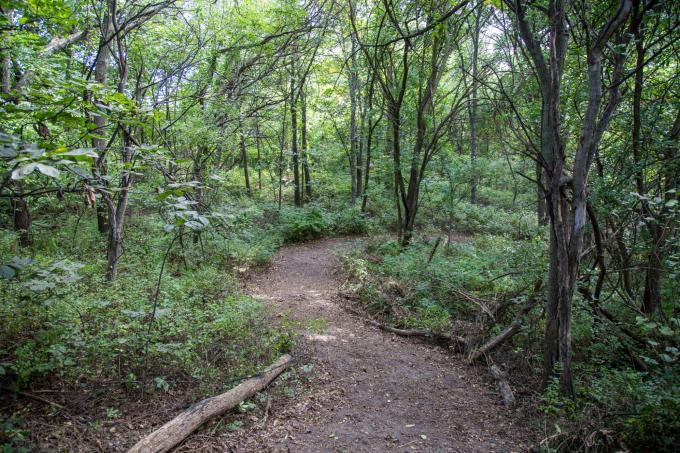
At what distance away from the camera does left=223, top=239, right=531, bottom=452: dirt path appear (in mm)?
3705

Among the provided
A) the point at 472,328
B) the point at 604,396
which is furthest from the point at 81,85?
the point at 472,328

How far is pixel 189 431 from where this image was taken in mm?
3402

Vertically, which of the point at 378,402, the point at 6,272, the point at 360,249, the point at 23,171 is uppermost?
the point at 23,171

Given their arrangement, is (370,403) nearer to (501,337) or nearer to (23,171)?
(501,337)

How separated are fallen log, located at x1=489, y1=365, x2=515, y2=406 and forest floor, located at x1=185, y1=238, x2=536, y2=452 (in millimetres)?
97

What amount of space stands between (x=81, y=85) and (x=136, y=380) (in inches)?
117

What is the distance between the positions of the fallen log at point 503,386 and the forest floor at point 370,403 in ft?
0.32

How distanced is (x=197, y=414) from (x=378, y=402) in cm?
214

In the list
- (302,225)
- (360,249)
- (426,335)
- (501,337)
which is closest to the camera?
(501,337)

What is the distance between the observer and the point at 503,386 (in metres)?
4.70

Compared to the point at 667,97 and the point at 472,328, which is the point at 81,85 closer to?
the point at 472,328

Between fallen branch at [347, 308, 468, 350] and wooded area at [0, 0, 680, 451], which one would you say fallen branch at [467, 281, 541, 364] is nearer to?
wooded area at [0, 0, 680, 451]

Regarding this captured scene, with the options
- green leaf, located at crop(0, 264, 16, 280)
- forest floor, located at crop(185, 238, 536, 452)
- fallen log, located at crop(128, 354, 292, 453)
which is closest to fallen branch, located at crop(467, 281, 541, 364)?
forest floor, located at crop(185, 238, 536, 452)

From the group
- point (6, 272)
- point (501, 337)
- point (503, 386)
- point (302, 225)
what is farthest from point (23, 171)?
point (302, 225)
